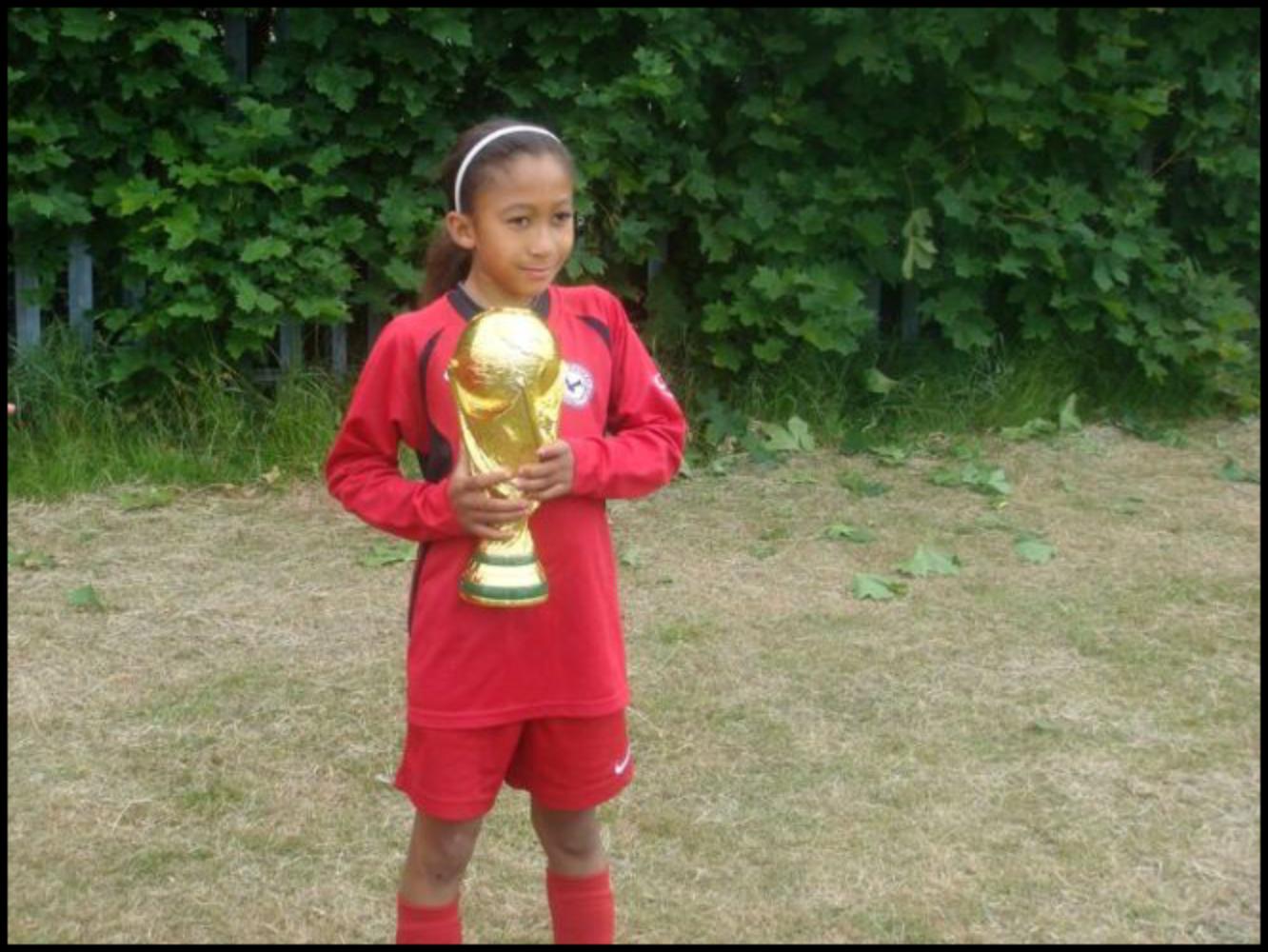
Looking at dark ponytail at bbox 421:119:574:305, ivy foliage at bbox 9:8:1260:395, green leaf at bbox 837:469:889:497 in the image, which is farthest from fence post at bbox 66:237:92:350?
dark ponytail at bbox 421:119:574:305

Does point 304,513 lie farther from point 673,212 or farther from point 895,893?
point 895,893

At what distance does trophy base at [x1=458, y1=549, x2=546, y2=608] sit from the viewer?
7.34ft

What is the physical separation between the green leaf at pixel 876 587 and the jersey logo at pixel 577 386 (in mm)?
2746

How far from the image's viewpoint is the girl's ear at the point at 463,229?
2.37 m

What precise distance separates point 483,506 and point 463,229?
445 millimetres

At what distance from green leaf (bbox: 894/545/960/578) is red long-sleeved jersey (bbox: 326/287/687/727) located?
2960 millimetres

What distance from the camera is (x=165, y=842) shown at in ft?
11.0

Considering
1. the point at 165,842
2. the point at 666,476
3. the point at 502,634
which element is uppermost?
the point at 666,476

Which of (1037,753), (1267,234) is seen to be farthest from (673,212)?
(1037,753)

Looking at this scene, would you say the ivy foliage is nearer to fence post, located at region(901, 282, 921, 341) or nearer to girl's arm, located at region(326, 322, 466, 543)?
fence post, located at region(901, 282, 921, 341)

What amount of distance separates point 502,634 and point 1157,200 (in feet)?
20.7

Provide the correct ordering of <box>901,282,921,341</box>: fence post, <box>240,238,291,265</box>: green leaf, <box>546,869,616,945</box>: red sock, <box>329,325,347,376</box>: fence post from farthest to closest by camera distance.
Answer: <box>901,282,921,341</box>: fence post < <box>329,325,347,376</box>: fence post < <box>240,238,291,265</box>: green leaf < <box>546,869,616,945</box>: red sock

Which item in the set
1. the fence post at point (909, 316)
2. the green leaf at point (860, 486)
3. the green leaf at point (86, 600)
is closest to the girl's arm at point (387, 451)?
the green leaf at point (86, 600)

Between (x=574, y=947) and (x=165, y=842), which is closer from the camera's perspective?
(x=574, y=947)
